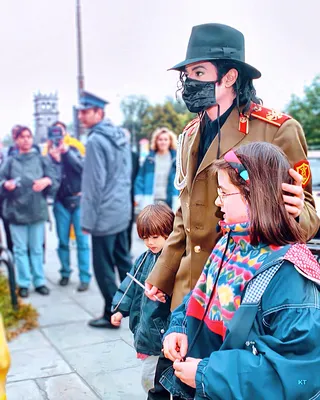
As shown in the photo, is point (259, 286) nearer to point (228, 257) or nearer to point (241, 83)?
point (228, 257)

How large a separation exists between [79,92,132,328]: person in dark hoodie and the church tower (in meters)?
11.0

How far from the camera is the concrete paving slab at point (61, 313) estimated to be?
5.04 m

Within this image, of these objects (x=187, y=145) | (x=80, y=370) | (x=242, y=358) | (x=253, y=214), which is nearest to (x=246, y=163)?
(x=253, y=214)

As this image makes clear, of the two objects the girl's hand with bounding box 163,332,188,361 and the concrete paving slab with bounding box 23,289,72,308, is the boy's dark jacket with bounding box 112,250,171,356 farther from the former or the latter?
the concrete paving slab with bounding box 23,289,72,308

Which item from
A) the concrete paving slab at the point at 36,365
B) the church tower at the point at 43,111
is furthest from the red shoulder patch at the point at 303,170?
the church tower at the point at 43,111

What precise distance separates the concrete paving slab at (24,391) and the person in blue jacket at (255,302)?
1.96m

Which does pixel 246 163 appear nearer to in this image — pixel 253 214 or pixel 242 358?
pixel 253 214

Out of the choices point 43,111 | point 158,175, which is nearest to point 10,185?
point 158,175

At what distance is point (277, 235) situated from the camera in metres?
1.57

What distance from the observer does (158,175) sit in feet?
23.5

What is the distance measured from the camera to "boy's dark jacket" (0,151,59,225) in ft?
18.8

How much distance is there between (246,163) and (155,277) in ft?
2.98

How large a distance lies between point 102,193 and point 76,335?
1.21 m

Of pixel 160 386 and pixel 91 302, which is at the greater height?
pixel 160 386
